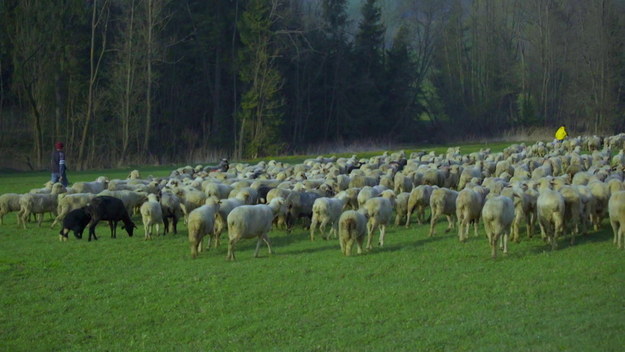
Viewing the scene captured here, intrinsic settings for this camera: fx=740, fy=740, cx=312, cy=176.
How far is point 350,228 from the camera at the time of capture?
16.1 metres

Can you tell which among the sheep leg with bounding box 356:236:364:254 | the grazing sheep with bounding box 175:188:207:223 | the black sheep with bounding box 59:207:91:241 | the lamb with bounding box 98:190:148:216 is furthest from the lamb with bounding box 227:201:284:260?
the lamb with bounding box 98:190:148:216

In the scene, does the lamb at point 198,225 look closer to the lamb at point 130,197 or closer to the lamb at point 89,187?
the lamb at point 130,197

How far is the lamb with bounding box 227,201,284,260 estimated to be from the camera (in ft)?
53.6

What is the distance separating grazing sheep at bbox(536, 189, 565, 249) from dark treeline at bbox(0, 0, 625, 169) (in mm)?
35361

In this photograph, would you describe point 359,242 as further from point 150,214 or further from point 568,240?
point 150,214

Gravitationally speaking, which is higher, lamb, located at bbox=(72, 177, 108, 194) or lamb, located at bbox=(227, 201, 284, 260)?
lamb, located at bbox=(72, 177, 108, 194)

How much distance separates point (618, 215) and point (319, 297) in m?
6.95

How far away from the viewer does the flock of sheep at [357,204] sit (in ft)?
53.5

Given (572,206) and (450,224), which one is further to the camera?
(450,224)

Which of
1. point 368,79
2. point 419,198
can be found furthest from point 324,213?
point 368,79

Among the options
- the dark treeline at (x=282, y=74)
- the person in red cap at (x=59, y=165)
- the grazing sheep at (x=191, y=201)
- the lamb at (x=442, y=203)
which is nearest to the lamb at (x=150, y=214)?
the grazing sheep at (x=191, y=201)

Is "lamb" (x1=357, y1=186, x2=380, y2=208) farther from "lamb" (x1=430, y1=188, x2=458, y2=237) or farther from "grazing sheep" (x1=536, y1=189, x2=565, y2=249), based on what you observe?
"grazing sheep" (x1=536, y1=189, x2=565, y2=249)

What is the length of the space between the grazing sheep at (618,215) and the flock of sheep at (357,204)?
23 millimetres

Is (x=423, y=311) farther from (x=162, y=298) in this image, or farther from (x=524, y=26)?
Answer: (x=524, y=26)
